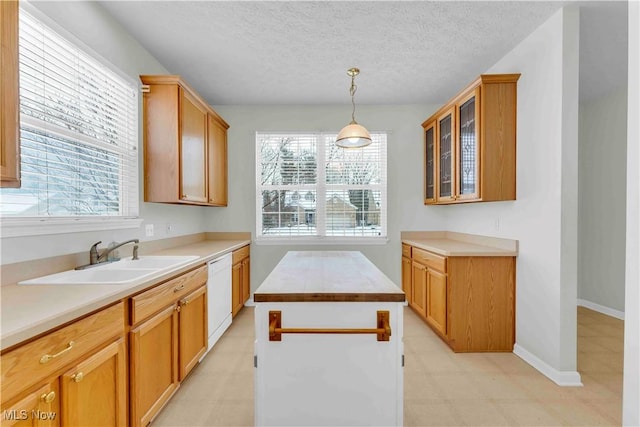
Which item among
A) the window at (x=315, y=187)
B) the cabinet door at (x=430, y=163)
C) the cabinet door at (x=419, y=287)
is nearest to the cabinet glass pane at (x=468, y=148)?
the cabinet door at (x=430, y=163)

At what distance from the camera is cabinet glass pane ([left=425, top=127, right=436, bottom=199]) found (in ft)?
12.4

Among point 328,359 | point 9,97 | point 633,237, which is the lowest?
point 328,359

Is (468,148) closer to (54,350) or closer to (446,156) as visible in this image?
(446,156)

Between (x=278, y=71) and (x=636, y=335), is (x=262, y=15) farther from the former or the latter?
(x=636, y=335)

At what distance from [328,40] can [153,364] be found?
110 inches

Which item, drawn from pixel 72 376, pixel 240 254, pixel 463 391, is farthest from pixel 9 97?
pixel 463 391

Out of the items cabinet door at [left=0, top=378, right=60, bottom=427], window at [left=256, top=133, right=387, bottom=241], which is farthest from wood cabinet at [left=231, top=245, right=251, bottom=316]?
cabinet door at [left=0, top=378, right=60, bottom=427]

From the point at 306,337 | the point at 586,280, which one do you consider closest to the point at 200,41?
the point at 306,337

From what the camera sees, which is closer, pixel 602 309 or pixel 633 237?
pixel 633 237

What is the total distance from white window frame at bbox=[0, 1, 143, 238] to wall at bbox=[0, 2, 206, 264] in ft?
0.11

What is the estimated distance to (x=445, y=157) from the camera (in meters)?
3.43

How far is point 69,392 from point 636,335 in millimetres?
2527

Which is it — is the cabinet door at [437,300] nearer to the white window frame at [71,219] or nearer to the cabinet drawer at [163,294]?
the cabinet drawer at [163,294]

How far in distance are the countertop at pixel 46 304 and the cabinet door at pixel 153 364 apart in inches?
11.6
